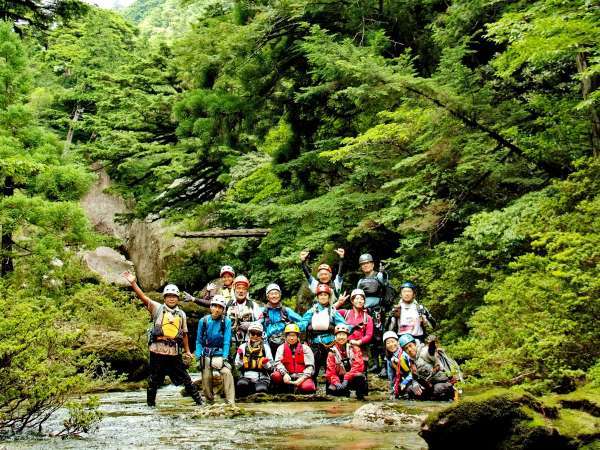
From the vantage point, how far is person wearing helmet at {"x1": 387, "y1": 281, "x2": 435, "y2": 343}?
9.88 metres

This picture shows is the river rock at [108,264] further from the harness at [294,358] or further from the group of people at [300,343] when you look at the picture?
the harness at [294,358]

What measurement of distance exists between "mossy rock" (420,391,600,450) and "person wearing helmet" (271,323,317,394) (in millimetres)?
5210

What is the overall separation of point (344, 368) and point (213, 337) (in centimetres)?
208

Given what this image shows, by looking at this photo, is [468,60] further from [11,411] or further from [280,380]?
[11,411]

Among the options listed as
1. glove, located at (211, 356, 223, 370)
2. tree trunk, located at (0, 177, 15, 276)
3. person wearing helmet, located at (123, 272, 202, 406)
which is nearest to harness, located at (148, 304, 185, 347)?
person wearing helmet, located at (123, 272, 202, 406)

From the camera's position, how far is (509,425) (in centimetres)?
436

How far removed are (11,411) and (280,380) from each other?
443 centimetres

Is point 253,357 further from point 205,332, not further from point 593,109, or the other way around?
point 593,109

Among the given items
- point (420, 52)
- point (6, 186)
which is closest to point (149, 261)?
point (6, 186)

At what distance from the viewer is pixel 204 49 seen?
1778cm

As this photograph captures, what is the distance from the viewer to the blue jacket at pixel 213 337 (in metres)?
8.93

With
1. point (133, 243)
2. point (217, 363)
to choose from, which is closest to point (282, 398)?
point (217, 363)

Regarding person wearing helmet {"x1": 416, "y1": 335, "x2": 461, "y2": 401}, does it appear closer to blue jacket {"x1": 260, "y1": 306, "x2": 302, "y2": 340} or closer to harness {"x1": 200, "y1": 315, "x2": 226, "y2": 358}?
blue jacket {"x1": 260, "y1": 306, "x2": 302, "y2": 340}

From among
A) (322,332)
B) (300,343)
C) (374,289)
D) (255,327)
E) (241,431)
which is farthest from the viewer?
(374,289)
